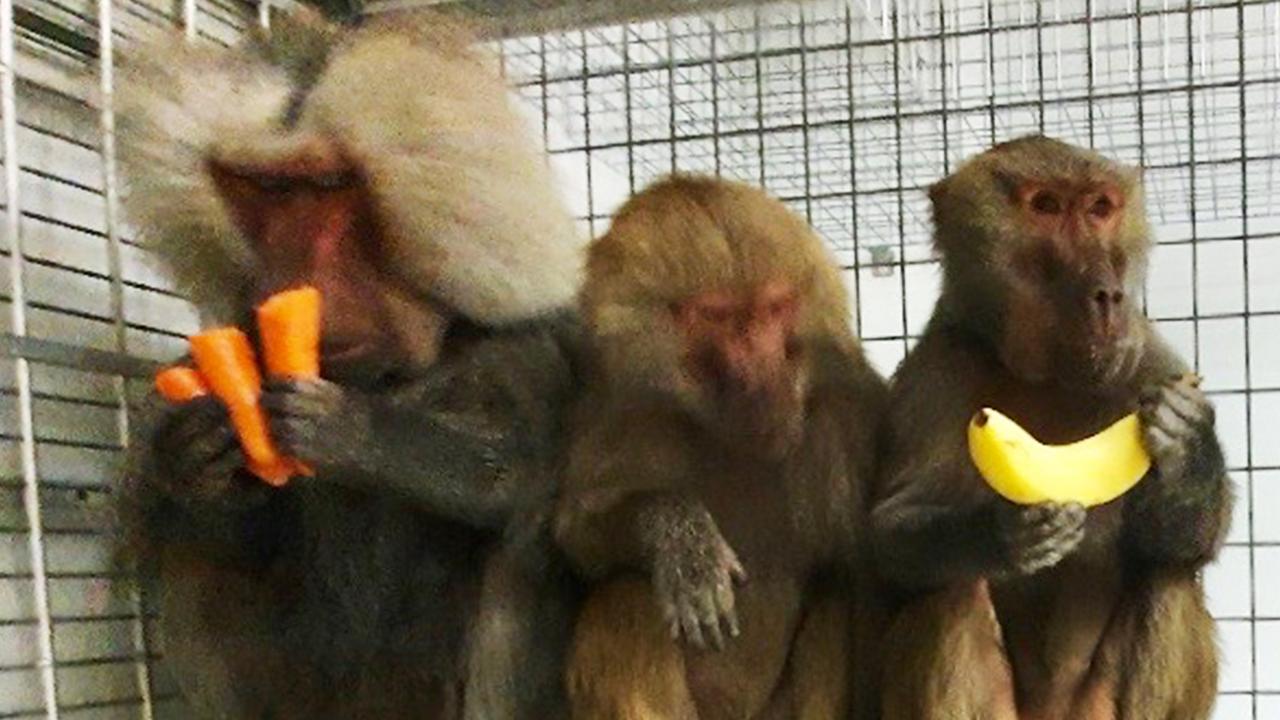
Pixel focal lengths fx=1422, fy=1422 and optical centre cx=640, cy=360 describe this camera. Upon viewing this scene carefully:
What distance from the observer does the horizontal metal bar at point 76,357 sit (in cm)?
134

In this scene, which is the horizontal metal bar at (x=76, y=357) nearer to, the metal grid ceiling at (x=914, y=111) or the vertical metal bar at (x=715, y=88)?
the metal grid ceiling at (x=914, y=111)

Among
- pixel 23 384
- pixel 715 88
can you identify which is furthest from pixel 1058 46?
pixel 23 384

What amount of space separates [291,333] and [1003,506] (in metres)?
0.64

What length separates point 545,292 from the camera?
146cm

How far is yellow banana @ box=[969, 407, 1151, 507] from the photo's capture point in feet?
3.74

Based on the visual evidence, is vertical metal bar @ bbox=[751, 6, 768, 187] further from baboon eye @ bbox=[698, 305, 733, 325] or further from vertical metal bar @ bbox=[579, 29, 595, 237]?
baboon eye @ bbox=[698, 305, 733, 325]

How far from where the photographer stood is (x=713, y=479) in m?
1.46

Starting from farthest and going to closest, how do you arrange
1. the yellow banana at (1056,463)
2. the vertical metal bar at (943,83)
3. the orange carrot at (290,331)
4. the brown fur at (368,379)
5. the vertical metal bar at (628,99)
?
the vertical metal bar at (628,99) < the vertical metal bar at (943,83) < the brown fur at (368,379) < the orange carrot at (290,331) < the yellow banana at (1056,463)

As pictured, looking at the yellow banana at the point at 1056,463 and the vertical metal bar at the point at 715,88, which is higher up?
the vertical metal bar at the point at 715,88

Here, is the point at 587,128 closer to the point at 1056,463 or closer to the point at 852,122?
the point at 852,122

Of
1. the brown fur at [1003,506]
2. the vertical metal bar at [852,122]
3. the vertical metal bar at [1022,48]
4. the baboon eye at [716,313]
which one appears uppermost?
the vertical metal bar at [1022,48]

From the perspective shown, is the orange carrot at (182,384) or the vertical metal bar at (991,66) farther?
the vertical metal bar at (991,66)

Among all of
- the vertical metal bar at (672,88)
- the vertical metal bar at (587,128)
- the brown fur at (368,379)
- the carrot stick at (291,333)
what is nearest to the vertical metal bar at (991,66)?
the vertical metal bar at (672,88)

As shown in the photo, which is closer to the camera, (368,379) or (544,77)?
(368,379)
